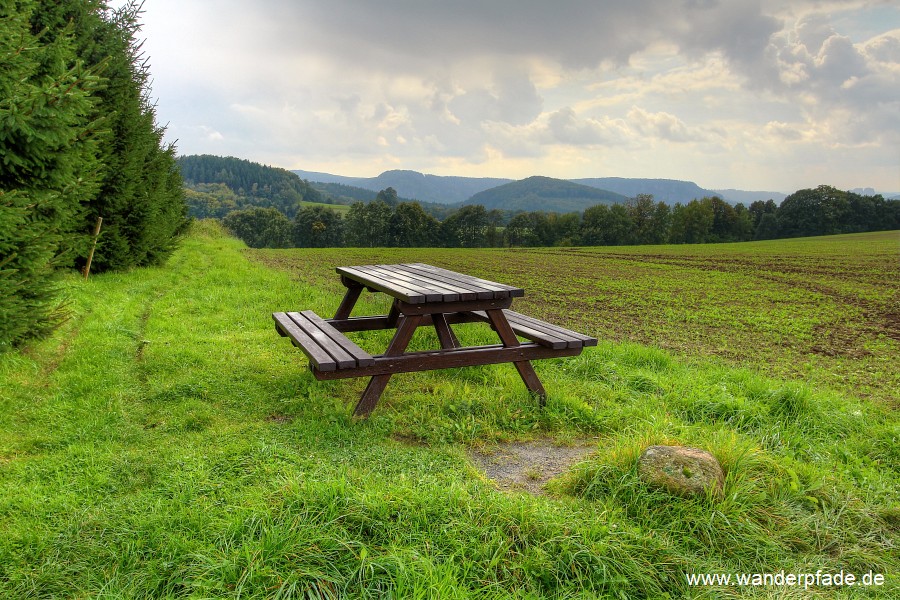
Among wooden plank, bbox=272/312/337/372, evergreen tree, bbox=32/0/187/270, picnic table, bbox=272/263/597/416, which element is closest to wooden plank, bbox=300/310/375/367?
picnic table, bbox=272/263/597/416

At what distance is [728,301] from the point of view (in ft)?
49.8

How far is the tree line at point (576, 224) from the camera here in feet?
225

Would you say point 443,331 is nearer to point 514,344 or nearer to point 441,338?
point 441,338

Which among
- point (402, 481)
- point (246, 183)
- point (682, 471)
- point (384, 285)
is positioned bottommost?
point (402, 481)

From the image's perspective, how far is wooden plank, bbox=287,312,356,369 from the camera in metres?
4.13

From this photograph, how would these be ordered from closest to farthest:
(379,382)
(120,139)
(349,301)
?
1. (379,382)
2. (349,301)
3. (120,139)

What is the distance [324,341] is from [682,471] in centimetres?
305

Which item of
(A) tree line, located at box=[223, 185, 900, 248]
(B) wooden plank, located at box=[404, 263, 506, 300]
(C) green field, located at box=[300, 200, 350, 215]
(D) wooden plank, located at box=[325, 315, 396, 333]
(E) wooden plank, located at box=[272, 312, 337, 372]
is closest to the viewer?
(E) wooden plank, located at box=[272, 312, 337, 372]

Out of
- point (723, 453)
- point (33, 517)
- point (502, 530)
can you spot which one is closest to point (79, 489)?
point (33, 517)

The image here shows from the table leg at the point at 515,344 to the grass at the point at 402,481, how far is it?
0.14 metres

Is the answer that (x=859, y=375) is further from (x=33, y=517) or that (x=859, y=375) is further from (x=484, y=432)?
(x=33, y=517)

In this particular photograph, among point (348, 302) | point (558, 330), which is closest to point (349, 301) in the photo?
point (348, 302)

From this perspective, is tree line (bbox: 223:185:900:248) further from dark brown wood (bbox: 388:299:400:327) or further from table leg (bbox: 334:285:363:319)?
dark brown wood (bbox: 388:299:400:327)

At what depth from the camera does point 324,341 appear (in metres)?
4.77
